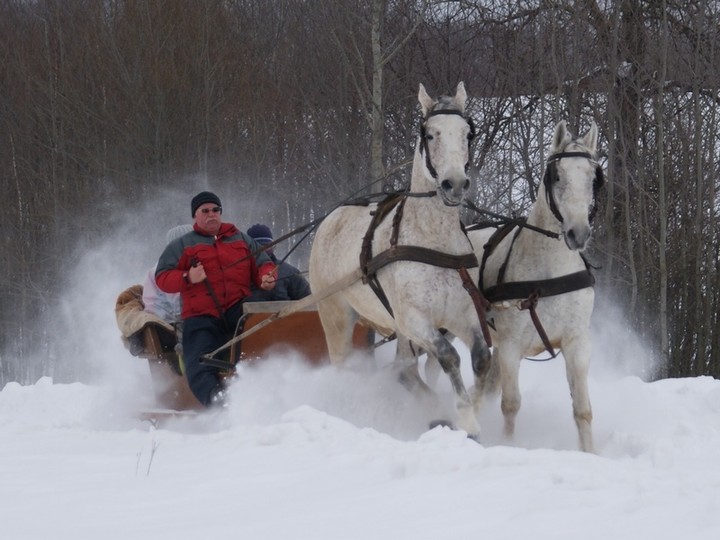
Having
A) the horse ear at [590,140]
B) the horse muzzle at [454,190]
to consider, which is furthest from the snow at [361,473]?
the horse ear at [590,140]

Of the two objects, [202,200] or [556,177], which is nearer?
[556,177]

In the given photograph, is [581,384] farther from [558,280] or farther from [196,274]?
[196,274]

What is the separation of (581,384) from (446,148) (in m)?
1.48

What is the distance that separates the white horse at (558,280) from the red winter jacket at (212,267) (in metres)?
1.98

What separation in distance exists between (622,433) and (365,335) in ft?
6.95

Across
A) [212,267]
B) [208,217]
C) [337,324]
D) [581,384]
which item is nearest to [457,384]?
[581,384]

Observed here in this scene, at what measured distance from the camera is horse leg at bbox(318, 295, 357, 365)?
712cm

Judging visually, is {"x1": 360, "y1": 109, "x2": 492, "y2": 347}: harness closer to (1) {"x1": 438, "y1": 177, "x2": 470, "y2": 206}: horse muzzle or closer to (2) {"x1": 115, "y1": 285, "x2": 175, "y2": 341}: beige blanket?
(1) {"x1": 438, "y1": 177, "x2": 470, "y2": 206}: horse muzzle

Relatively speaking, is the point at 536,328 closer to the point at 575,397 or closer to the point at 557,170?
the point at 575,397

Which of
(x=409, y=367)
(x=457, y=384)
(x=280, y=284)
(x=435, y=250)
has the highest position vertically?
(x=435, y=250)

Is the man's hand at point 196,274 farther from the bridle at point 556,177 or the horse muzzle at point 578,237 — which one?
the horse muzzle at point 578,237

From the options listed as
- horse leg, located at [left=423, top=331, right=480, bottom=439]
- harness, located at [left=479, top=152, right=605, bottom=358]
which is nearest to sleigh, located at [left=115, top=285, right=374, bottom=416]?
horse leg, located at [left=423, top=331, right=480, bottom=439]

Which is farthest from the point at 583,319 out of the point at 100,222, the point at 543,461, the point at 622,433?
the point at 100,222

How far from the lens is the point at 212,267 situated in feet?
23.7
